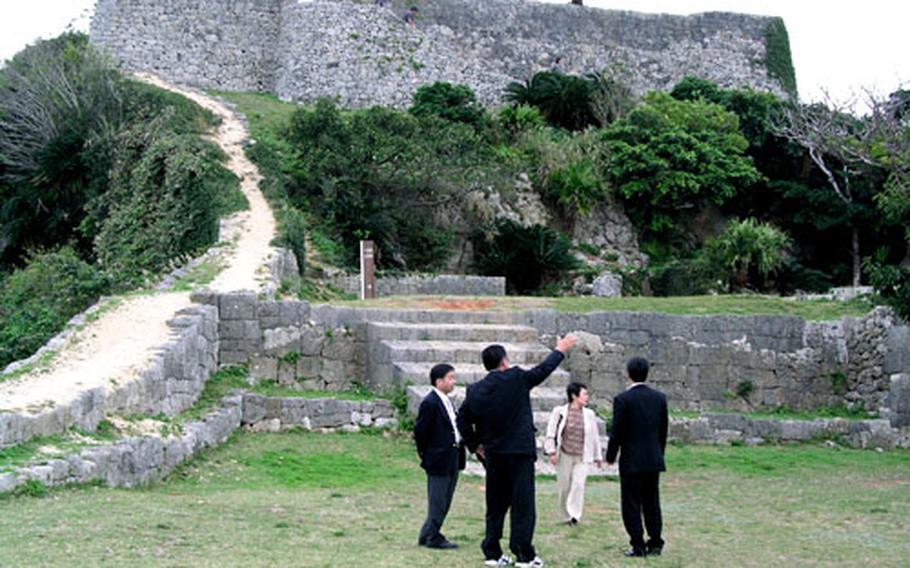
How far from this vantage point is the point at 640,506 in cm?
1066

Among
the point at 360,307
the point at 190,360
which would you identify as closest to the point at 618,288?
the point at 360,307

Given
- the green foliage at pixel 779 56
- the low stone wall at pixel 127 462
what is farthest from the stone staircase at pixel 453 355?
the green foliage at pixel 779 56

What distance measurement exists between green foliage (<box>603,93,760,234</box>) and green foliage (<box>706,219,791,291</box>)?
2.47 metres

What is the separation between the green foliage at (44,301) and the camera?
21.0 metres

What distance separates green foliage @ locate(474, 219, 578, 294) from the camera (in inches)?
1239

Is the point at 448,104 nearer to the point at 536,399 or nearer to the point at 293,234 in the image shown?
the point at 293,234

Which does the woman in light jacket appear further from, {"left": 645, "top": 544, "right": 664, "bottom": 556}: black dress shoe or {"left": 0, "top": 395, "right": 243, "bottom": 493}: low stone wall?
{"left": 0, "top": 395, "right": 243, "bottom": 493}: low stone wall

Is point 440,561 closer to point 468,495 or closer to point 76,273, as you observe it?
point 468,495

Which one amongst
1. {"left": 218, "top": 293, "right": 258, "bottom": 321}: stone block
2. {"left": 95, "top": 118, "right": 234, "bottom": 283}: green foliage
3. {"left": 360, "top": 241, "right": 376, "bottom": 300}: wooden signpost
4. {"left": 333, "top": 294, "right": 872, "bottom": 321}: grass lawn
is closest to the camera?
{"left": 218, "top": 293, "right": 258, "bottom": 321}: stone block

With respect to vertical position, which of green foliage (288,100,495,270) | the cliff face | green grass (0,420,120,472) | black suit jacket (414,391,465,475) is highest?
the cliff face

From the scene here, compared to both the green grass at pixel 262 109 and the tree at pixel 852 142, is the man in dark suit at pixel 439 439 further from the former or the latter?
the green grass at pixel 262 109

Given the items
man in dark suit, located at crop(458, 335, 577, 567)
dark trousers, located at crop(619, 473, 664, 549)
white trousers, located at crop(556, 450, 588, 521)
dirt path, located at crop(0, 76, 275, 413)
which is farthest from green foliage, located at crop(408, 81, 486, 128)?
man in dark suit, located at crop(458, 335, 577, 567)

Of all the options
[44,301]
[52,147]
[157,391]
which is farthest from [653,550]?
[52,147]

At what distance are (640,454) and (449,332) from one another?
10099 mm
